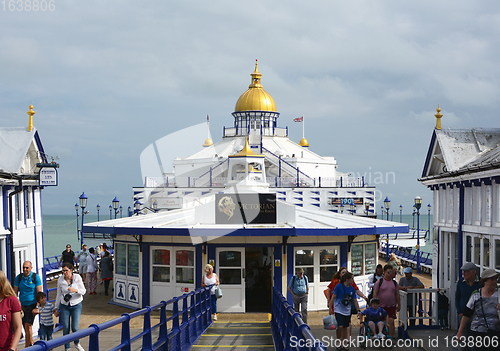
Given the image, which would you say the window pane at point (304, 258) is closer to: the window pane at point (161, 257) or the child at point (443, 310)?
the window pane at point (161, 257)

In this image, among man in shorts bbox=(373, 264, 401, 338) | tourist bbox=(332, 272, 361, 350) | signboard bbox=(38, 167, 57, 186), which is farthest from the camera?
signboard bbox=(38, 167, 57, 186)

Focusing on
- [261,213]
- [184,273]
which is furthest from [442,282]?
[184,273]

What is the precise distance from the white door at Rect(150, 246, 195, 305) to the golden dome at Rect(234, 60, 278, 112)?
58.6 m

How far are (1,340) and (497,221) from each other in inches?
359

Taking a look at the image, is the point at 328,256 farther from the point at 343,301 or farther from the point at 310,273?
the point at 343,301

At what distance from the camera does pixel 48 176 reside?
14.2 m

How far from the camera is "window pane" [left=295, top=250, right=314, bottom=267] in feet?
53.9

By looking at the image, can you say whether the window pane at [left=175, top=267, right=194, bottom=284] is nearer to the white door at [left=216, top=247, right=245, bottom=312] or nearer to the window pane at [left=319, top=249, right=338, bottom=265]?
the white door at [left=216, top=247, right=245, bottom=312]

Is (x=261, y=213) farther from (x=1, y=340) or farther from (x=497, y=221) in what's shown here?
(x=1, y=340)

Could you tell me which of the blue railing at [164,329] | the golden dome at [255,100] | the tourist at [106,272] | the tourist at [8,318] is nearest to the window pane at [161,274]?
the blue railing at [164,329]

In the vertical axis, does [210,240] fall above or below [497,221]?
below

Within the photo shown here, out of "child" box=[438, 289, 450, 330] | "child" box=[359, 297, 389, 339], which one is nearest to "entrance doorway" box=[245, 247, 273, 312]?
"child" box=[438, 289, 450, 330]

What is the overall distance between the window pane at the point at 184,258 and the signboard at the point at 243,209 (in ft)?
4.15

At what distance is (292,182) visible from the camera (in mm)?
A: 60688
